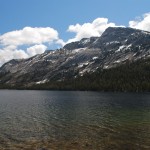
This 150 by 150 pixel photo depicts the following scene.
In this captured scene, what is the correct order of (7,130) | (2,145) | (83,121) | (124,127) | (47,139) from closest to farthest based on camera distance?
(2,145), (47,139), (7,130), (124,127), (83,121)

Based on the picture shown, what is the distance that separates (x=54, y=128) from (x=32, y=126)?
238 inches

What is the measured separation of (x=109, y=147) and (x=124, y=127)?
21.0 metres

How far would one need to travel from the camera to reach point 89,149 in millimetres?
44938

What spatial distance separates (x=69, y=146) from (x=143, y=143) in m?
13.3

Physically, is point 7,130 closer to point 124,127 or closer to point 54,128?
point 54,128

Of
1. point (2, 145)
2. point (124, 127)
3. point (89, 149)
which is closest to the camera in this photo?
point (89, 149)

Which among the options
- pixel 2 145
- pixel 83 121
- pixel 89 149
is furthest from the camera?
→ pixel 83 121

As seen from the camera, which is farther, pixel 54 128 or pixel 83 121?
pixel 83 121

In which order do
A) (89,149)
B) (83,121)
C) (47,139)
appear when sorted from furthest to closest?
(83,121), (47,139), (89,149)

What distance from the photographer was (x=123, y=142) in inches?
1956

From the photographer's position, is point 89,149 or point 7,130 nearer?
point 89,149

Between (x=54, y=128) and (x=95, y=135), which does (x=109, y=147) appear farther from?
(x=54, y=128)

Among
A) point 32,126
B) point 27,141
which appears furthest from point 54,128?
point 27,141

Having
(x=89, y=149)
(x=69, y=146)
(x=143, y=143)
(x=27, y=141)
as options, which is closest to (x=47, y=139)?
(x=27, y=141)
